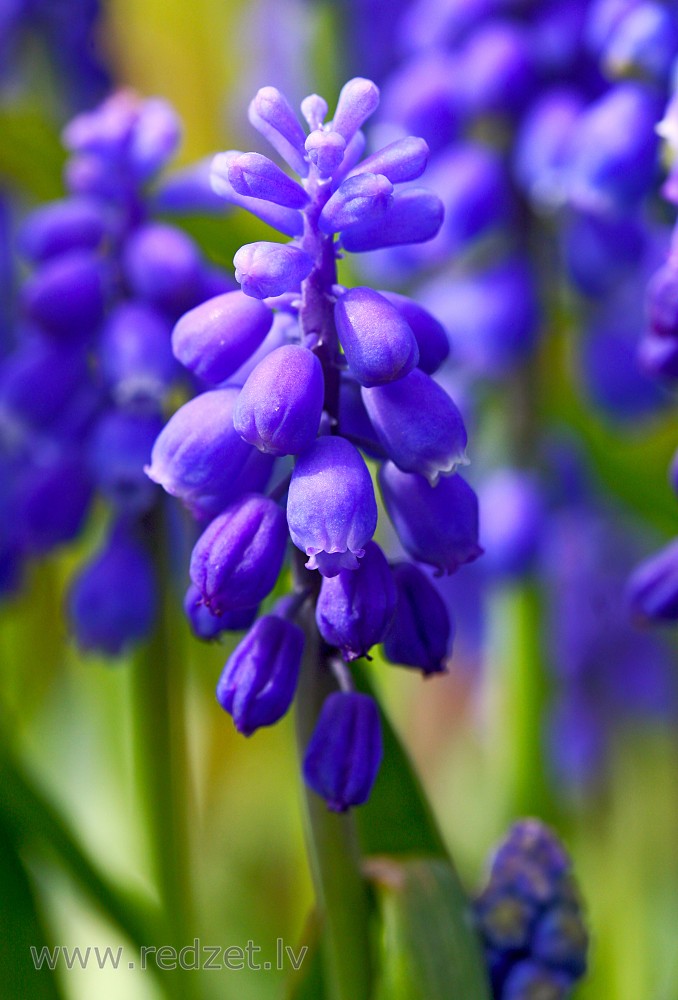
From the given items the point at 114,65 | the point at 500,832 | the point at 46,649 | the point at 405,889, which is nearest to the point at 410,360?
the point at 405,889

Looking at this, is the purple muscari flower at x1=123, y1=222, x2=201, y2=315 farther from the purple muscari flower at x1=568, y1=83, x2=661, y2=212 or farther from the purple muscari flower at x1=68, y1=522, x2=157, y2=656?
the purple muscari flower at x1=568, y1=83, x2=661, y2=212

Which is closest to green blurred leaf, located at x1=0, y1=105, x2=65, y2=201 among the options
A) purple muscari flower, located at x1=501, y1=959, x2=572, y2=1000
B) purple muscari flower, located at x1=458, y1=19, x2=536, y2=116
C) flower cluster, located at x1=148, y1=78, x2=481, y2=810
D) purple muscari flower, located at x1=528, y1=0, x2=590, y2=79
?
purple muscari flower, located at x1=458, y1=19, x2=536, y2=116

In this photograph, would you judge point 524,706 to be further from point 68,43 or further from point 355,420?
point 68,43

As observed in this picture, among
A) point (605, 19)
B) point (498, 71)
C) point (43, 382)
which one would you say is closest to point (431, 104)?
point (498, 71)

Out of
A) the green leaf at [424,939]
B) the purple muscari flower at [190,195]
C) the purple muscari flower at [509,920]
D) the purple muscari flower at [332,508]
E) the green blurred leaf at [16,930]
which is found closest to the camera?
the purple muscari flower at [332,508]

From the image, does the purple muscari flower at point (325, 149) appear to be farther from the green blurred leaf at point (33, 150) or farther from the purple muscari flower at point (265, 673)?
the green blurred leaf at point (33, 150)

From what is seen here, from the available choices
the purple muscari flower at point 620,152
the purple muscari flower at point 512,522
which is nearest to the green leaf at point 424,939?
the purple muscari flower at point 512,522
